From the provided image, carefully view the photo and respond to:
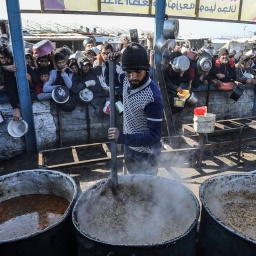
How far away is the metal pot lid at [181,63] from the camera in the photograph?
615cm

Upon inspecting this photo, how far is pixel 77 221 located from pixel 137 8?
21.7ft

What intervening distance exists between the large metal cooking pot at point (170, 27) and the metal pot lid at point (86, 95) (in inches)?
91.3

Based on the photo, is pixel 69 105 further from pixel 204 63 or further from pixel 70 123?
pixel 204 63

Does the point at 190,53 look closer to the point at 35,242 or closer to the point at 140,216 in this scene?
the point at 140,216

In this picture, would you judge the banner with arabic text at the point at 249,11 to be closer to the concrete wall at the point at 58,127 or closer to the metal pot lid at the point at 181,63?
the metal pot lid at the point at 181,63

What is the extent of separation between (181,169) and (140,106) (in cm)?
336

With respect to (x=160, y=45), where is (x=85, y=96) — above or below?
below

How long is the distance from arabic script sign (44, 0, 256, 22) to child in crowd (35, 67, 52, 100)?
70.0 inches

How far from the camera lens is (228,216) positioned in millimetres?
2273

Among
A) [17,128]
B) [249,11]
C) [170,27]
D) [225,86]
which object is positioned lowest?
[17,128]

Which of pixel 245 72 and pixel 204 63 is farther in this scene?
pixel 245 72

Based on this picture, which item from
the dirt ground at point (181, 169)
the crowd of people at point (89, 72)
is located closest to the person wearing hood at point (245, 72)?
the crowd of people at point (89, 72)

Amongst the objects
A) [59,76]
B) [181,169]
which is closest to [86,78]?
[59,76]

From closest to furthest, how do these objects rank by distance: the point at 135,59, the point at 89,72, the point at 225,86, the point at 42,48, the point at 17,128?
1. the point at 135,59
2. the point at 42,48
3. the point at 17,128
4. the point at 89,72
5. the point at 225,86
